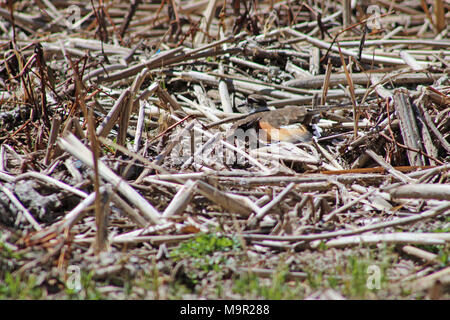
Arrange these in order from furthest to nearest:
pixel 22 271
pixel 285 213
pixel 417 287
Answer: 1. pixel 285 213
2. pixel 22 271
3. pixel 417 287

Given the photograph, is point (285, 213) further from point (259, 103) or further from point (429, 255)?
point (259, 103)

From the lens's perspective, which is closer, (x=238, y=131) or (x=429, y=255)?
(x=429, y=255)

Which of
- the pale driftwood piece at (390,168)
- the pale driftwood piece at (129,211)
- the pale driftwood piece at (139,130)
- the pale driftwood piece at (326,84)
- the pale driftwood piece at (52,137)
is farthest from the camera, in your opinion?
the pale driftwood piece at (326,84)

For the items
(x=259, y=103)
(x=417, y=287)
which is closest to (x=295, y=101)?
(x=259, y=103)

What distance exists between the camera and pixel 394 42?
4965mm

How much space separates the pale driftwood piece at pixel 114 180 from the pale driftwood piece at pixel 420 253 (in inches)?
53.4

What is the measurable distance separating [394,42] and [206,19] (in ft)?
7.41

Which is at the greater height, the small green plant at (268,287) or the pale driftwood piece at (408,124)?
the pale driftwood piece at (408,124)

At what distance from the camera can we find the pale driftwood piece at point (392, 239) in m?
2.48

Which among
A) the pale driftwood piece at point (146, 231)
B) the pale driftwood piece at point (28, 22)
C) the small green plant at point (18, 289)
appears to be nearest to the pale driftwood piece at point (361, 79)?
the pale driftwood piece at point (146, 231)

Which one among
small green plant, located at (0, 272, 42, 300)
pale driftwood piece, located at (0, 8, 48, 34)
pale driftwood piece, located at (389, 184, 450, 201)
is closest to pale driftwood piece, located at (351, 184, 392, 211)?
pale driftwood piece, located at (389, 184, 450, 201)

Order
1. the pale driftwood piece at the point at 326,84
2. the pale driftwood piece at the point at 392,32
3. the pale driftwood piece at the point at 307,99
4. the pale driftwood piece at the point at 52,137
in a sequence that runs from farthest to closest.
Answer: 1. the pale driftwood piece at the point at 392,32
2. the pale driftwood piece at the point at 307,99
3. the pale driftwood piece at the point at 326,84
4. the pale driftwood piece at the point at 52,137

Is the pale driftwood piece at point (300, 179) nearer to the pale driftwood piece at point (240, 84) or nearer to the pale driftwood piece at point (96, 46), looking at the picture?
the pale driftwood piece at point (240, 84)

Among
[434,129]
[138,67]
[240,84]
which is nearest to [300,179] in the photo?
[434,129]
